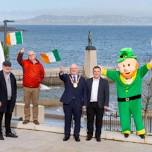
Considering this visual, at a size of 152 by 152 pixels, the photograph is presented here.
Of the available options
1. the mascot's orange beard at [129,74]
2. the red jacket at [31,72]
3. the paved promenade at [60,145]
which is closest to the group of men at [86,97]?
the paved promenade at [60,145]

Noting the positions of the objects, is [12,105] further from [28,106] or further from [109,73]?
[109,73]

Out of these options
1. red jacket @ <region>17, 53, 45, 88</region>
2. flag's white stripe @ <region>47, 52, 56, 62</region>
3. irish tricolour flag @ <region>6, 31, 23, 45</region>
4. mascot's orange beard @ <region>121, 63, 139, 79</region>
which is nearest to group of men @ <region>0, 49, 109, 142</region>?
mascot's orange beard @ <region>121, 63, 139, 79</region>

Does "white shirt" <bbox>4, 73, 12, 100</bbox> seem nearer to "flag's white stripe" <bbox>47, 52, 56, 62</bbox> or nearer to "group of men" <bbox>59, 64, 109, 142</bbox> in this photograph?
"group of men" <bbox>59, 64, 109, 142</bbox>

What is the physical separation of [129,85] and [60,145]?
176 centimetres

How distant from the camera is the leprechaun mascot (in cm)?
993

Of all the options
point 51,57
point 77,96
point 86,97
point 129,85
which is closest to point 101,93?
point 86,97

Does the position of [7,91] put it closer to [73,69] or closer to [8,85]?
[8,85]

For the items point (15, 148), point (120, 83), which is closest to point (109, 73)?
point (120, 83)

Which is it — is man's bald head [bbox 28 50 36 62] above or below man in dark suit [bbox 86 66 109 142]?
above

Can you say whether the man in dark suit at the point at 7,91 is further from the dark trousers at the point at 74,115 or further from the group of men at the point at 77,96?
the dark trousers at the point at 74,115

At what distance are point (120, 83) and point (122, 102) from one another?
38cm

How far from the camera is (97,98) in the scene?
400 inches

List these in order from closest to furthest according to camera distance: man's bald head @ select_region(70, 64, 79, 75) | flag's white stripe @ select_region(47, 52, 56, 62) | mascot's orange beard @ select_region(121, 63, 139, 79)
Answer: mascot's orange beard @ select_region(121, 63, 139, 79) < man's bald head @ select_region(70, 64, 79, 75) < flag's white stripe @ select_region(47, 52, 56, 62)

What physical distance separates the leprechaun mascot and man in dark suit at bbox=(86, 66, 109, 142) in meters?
0.27
